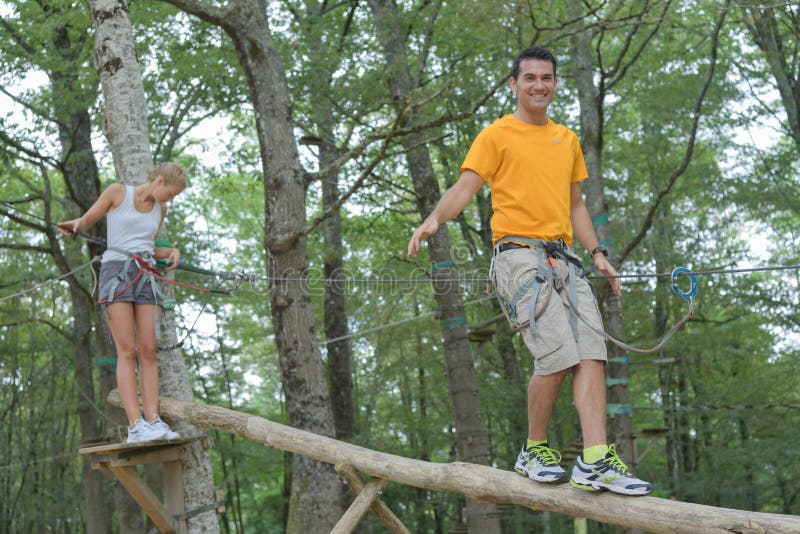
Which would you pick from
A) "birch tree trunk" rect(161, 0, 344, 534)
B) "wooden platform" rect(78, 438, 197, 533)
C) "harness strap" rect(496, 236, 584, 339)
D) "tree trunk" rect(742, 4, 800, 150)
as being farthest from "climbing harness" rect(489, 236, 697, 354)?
"tree trunk" rect(742, 4, 800, 150)

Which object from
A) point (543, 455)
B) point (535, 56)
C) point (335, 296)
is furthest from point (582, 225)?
point (335, 296)

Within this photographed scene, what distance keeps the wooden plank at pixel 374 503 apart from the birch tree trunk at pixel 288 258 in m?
1.53

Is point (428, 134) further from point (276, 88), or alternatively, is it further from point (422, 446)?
point (422, 446)

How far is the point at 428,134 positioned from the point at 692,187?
574 cm

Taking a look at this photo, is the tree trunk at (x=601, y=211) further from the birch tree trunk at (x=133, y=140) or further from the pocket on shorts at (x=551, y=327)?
the pocket on shorts at (x=551, y=327)

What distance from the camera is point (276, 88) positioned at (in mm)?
6684

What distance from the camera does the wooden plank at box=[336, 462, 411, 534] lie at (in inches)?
177

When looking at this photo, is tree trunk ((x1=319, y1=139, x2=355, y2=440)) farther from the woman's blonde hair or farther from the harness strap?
the harness strap

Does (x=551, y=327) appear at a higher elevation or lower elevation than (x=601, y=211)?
lower

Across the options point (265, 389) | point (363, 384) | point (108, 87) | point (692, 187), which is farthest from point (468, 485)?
point (265, 389)

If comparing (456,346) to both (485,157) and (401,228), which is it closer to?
(401,228)

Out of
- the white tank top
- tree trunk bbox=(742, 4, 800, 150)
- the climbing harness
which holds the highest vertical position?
tree trunk bbox=(742, 4, 800, 150)

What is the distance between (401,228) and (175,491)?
926cm

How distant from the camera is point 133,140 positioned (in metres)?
5.62
